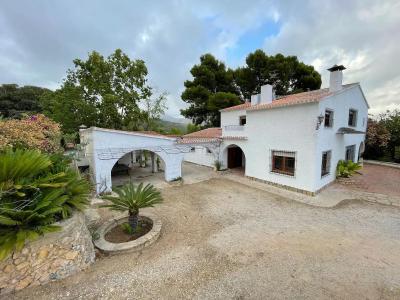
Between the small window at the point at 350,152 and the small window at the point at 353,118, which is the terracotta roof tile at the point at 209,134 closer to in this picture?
the small window at the point at 353,118

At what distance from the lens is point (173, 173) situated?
533 inches

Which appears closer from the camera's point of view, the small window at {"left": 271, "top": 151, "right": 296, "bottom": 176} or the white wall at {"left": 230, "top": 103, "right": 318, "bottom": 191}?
the white wall at {"left": 230, "top": 103, "right": 318, "bottom": 191}

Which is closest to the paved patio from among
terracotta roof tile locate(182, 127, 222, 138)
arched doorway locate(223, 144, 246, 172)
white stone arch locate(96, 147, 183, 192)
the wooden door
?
white stone arch locate(96, 147, 183, 192)

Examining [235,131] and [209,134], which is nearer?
[235,131]

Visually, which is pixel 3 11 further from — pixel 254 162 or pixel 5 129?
pixel 254 162

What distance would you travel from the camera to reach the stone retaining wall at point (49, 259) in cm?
401

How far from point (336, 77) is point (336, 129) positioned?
10.4 feet

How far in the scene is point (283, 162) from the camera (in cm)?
1188

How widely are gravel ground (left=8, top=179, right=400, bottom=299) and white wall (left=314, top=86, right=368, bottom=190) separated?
3236mm

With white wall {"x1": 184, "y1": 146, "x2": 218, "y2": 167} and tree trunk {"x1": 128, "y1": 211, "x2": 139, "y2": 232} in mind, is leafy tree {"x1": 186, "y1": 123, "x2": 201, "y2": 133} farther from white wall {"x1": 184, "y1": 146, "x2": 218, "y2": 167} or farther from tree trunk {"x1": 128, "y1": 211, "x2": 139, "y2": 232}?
tree trunk {"x1": 128, "y1": 211, "x2": 139, "y2": 232}

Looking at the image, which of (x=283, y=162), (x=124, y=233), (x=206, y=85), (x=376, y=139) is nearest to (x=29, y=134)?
(x=124, y=233)

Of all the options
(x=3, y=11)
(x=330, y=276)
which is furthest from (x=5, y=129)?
(x=330, y=276)

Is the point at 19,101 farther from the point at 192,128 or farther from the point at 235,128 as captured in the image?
the point at 235,128

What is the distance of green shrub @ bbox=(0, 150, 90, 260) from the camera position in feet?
12.5
